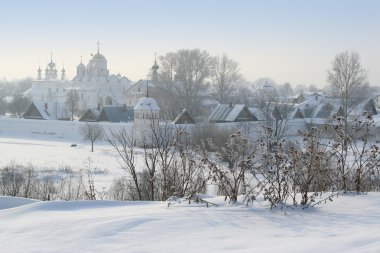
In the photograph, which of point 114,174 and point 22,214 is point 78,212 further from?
point 114,174

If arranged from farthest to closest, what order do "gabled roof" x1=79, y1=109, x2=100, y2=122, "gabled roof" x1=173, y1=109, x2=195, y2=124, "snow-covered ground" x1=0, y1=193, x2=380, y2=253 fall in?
1. "gabled roof" x1=79, y1=109, x2=100, y2=122
2. "gabled roof" x1=173, y1=109, x2=195, y2=124
3. "snow-covered ground" x1=0, y1=193, x2=380, y2=253

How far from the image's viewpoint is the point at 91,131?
28234mm

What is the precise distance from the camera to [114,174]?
57.0ft

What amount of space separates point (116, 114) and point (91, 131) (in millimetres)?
6215

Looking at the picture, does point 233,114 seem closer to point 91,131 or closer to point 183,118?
point 183,118

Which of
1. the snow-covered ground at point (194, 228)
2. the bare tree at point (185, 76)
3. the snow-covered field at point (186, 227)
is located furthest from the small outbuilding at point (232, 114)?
the snow-covered ground at point (194, 228)

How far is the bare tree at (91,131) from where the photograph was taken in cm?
2819

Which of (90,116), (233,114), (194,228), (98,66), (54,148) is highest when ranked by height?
(98,66)

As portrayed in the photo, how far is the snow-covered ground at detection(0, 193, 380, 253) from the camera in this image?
328 centimetres

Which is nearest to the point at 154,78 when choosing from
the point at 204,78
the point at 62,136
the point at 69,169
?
the point at 204,78

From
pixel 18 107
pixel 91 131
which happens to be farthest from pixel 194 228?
pixel 18 107

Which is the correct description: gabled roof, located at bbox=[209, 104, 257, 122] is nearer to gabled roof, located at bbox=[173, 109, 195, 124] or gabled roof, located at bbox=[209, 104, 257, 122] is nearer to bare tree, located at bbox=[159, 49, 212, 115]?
gabled roof, located at bbox=[173, 109, 195, 124]

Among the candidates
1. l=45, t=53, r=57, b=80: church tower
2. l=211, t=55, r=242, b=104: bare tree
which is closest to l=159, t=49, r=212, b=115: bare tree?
l=211, t=55, r=242, b=104: bare tree

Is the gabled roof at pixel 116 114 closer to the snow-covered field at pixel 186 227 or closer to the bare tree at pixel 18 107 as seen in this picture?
the bare tree at pixel 18 107
